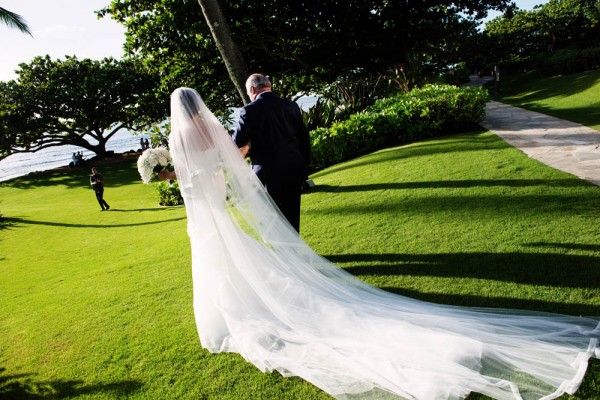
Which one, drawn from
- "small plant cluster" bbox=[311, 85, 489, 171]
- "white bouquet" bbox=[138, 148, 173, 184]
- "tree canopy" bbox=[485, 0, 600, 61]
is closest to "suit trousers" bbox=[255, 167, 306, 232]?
"white bouquet" bbox=[138, 148, 173, 184]

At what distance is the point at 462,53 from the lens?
39.8 m

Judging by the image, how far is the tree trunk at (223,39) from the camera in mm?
6763

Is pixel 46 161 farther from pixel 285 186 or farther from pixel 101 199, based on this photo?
pixel 285 186

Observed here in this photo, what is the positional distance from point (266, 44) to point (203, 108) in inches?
550

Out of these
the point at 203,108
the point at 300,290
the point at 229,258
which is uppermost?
the point at 203,108

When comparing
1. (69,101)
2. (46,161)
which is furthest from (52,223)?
(46,161)

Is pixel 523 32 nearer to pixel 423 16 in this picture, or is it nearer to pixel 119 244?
pixel 423 16

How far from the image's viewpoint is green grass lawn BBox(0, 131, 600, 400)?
3324 millimetres

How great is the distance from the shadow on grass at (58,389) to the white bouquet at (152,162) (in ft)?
7.26

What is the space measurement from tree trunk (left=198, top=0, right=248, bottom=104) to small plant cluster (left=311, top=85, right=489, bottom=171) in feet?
14.9

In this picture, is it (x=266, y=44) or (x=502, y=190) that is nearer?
(x=502, y=190)

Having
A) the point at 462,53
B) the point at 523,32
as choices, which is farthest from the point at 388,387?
the point at 523,32

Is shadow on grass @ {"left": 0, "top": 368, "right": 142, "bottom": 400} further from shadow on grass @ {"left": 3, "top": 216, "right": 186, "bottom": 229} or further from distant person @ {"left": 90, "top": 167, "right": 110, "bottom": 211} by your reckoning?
distant person @ {"left": 90, "top": 167, "right": 110, "bottom": 211}

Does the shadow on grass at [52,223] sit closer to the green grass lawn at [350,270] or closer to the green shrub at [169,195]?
the green grass lawn at [350,270]
